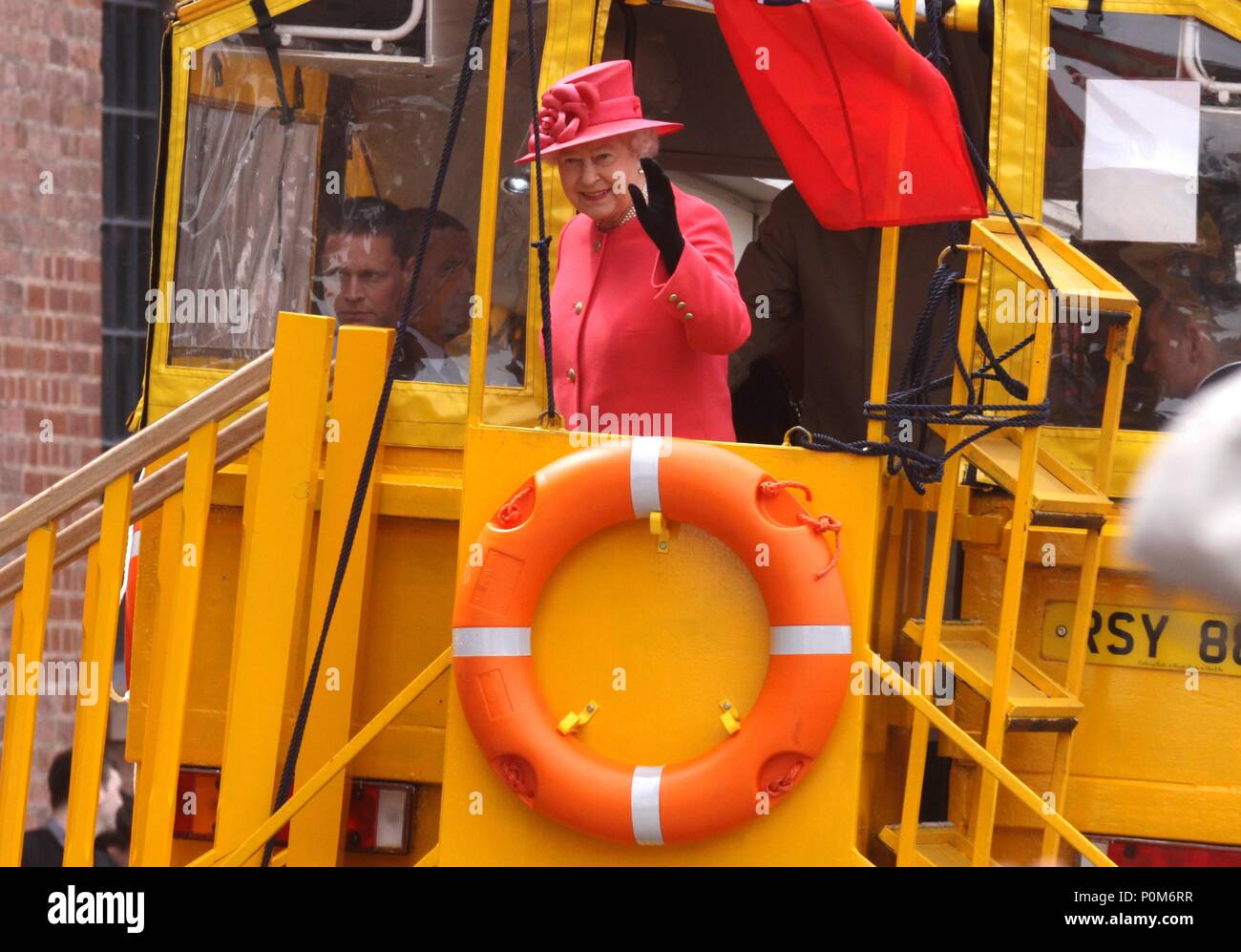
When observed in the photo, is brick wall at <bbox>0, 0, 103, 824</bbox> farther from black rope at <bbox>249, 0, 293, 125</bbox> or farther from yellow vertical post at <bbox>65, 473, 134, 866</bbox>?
yellow vertical post at <bbox>65, 473, 134, 866</bbox>

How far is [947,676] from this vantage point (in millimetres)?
4090

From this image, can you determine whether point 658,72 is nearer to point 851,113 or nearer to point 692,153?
point 692,153

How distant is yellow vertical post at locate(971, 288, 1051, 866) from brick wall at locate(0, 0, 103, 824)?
635 cm

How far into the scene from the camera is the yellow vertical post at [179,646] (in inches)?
152

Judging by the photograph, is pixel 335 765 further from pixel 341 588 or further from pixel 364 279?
pixel 364 279

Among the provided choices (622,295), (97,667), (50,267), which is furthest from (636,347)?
(50,267)

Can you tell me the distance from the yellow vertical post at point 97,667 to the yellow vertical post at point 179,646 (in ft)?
0.43

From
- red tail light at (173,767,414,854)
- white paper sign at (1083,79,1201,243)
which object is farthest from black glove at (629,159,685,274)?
red tail light at (173,767,414,854)

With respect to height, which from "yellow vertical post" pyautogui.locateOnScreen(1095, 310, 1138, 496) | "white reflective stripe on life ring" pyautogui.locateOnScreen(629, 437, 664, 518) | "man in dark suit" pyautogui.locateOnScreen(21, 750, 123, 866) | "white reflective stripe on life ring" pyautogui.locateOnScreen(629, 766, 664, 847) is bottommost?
"man in dark suit" pyautogui.locateOnScreen(21, 750, 123, 866)

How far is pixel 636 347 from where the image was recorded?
3898mm

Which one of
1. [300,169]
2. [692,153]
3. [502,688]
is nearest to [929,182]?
[502,688]

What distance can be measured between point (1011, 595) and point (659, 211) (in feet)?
3.62

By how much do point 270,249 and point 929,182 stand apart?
1796 mm

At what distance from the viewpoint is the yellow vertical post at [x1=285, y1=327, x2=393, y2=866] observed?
13.2 ft
